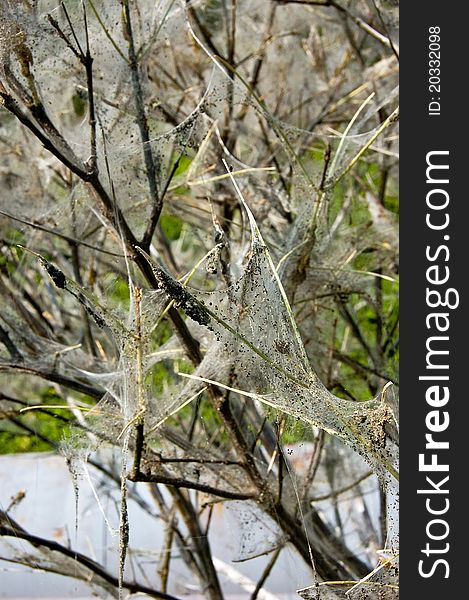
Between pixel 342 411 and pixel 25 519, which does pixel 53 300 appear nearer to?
pixel 25 519

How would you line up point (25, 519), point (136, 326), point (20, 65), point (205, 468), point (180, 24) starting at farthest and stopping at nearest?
1. point (25, 519)
2. point (180, 24)
3. point (205, 468)
4. point (20, 65)
5. point (136, 326)

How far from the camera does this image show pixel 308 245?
2.20m

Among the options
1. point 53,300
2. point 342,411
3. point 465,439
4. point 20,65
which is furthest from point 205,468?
point 53,300

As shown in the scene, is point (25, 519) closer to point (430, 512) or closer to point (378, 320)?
point (378, 320)

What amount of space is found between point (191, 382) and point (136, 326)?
15.6 inches

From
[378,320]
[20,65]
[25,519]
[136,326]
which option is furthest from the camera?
[25,519]

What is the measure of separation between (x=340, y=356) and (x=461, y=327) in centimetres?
114

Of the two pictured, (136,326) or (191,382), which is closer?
(136,326)

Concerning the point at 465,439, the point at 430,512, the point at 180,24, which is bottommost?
the point at 430,512

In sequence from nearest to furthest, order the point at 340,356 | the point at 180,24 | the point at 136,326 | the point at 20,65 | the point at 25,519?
1. the point at 136,326
2. the point at 20,65
3. the point at 180,24
4. the point at 340,356
5. the point at 25,519

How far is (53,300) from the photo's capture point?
10.5ft

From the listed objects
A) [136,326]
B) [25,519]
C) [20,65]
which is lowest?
[136,326]

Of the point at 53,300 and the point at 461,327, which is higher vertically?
the point at 53,300

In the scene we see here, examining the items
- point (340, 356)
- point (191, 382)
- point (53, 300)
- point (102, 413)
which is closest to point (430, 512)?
point (191, 382)
